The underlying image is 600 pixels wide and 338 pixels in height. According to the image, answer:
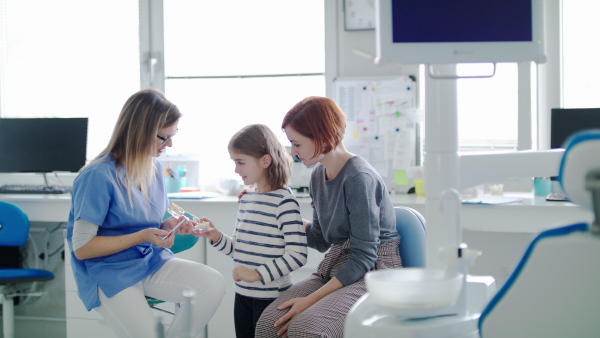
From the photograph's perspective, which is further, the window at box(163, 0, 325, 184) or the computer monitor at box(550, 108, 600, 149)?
the window at box(163, 0, 325, 184)

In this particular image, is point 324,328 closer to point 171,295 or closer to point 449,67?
point 171,295

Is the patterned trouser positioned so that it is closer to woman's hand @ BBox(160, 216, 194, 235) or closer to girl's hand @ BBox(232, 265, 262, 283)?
girl's hand @ BBox(232, 265, 262, 283)

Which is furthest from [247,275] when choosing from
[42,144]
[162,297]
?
[42,144]

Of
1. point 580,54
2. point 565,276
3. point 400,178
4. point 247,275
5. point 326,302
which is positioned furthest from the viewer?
point 400,178

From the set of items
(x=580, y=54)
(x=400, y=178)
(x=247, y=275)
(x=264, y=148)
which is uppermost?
(x=580, y=54)

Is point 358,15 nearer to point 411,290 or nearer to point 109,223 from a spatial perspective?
Result: point 109,223

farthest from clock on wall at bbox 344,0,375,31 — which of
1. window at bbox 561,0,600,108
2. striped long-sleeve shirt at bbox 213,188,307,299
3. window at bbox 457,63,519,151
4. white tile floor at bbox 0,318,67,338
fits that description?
white tile floor at bbox 0,318,67,338

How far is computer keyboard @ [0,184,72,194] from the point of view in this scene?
320 cm

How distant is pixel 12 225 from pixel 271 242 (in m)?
1.61

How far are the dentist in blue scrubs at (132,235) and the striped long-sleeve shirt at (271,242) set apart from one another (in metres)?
0.20

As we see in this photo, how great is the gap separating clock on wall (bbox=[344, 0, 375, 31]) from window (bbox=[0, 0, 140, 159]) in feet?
3.97

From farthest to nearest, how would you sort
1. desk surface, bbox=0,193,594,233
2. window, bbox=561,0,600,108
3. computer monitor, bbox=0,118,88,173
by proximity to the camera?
computer monitor, bbox=0,118,88,173 → window, bbox=561,0,600,108 → desk surface, bbox=0,193,594,233

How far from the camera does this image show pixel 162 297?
2.04 metres

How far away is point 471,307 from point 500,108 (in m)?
2.12
